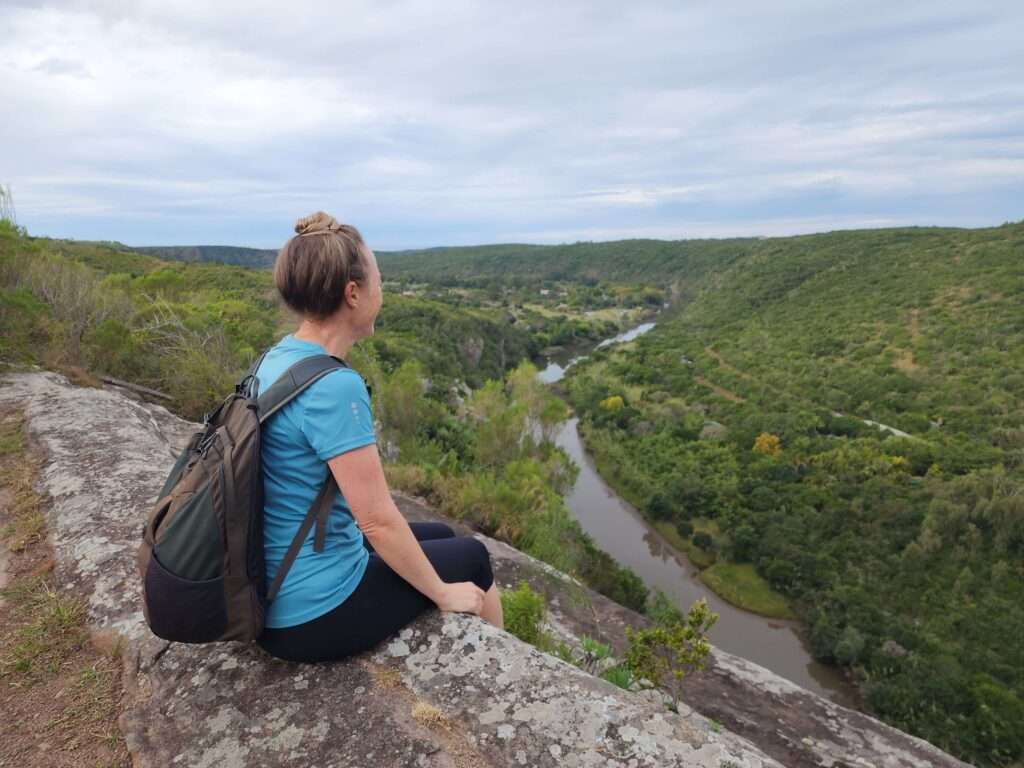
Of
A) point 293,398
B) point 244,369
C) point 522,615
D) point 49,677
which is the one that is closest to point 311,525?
point 293,398

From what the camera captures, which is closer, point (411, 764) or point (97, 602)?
point (411, 764)

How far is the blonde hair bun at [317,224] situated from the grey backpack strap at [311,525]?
0.79 m

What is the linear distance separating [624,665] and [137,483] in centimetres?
353

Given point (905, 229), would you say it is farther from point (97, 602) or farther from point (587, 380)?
point (97, 602)

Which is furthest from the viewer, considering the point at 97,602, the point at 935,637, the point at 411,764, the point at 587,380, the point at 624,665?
the point at 587,380

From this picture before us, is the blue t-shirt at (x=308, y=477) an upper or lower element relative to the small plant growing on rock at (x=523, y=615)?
upper

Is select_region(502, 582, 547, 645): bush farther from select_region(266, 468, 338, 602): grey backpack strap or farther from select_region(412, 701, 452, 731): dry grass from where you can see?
select_region(266, 468, 338, 602): grey backpack strap

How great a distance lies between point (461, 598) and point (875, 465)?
27.8 m

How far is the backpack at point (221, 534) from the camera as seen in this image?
5.83ft

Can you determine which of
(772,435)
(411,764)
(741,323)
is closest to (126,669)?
(411,764)

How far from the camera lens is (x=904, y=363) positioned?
122ft

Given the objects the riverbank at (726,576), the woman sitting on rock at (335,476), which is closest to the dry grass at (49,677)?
the woman sitting on rock at (335,476)

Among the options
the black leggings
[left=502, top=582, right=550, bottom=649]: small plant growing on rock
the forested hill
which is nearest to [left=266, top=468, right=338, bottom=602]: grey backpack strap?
the black leggings

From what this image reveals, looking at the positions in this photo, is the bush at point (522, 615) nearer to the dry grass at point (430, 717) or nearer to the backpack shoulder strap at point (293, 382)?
the dry grass at point (430, 717)
